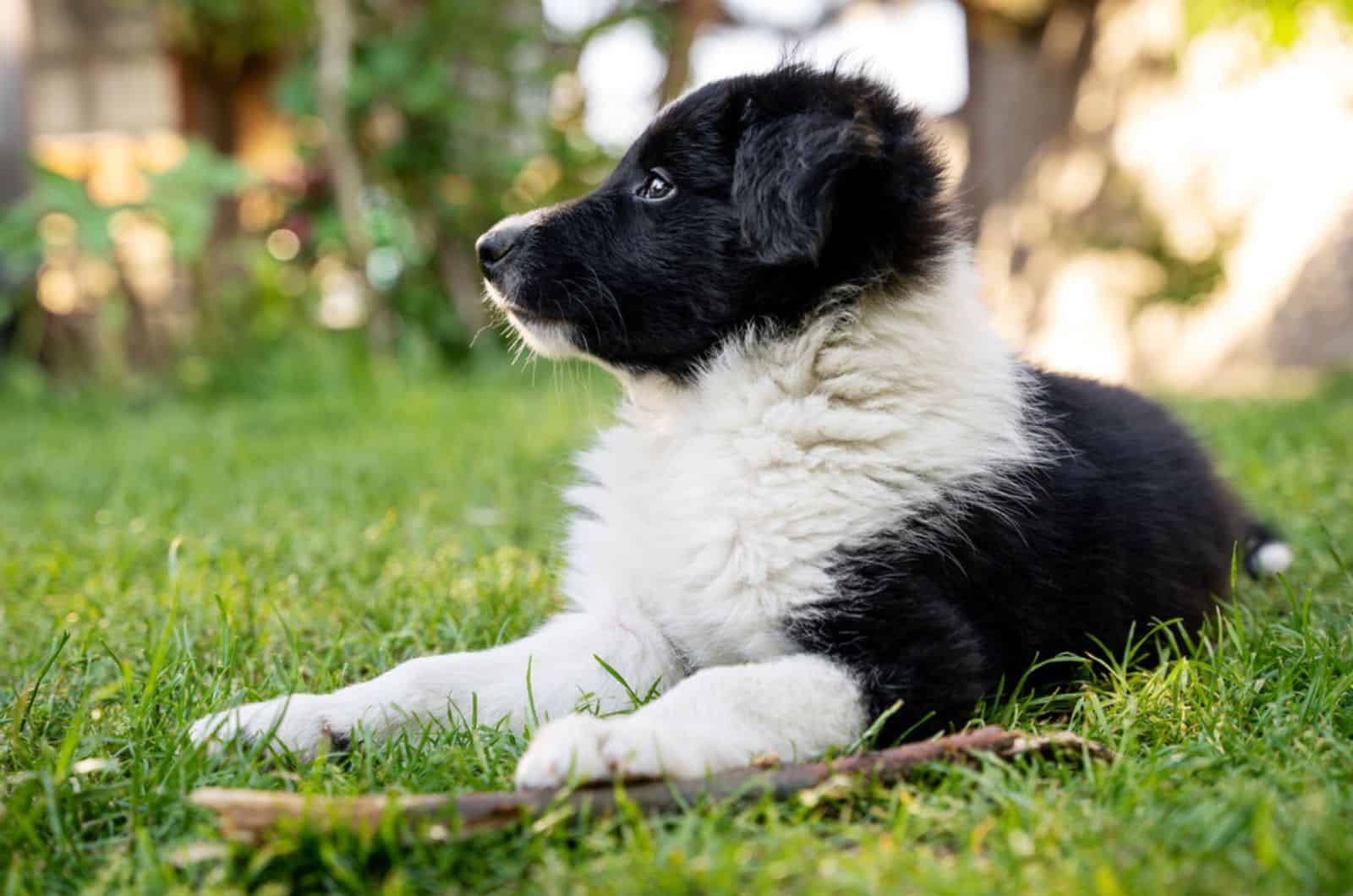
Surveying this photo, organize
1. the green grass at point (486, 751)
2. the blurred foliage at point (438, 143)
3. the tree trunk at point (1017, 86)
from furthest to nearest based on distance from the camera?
the tree trunk at point (1017, 86) < the blurred foliage at point (438, 143) < the green grass at point (486, 751)

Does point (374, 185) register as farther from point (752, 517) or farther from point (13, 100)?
point (752, 517)

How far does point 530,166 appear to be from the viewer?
939 centimetres

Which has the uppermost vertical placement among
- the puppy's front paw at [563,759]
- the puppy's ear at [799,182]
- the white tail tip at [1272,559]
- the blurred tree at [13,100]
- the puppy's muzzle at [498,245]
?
the blurred tree at [13,100]

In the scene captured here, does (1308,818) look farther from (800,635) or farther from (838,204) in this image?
(838,204)

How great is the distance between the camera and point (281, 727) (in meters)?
1.93

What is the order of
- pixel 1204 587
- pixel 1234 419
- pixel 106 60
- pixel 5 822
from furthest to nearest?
pixel 106 60
pixel 1234 419
pixel 1204 587
pixel 5 822

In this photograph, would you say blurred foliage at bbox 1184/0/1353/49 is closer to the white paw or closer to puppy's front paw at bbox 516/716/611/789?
the white paw

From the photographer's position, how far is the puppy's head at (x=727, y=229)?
218cm

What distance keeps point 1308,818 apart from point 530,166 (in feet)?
28.3

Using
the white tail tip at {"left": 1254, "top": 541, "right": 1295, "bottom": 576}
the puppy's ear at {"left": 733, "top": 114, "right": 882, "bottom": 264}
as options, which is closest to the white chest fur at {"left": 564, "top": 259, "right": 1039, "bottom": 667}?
the puppy's ear at {"left": 733, "top": 114, "right": 882, "bottom": 264}

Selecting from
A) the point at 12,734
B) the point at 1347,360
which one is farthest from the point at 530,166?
the point at 12,734

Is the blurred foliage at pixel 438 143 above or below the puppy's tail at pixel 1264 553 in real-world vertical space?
above

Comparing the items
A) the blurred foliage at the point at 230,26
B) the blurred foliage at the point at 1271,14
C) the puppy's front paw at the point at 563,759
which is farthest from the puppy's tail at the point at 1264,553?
the blurred foliage at the point at 230,26

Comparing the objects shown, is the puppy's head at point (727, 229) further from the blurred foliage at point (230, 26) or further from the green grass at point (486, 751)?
the blurred foliage at point (230, 26)
